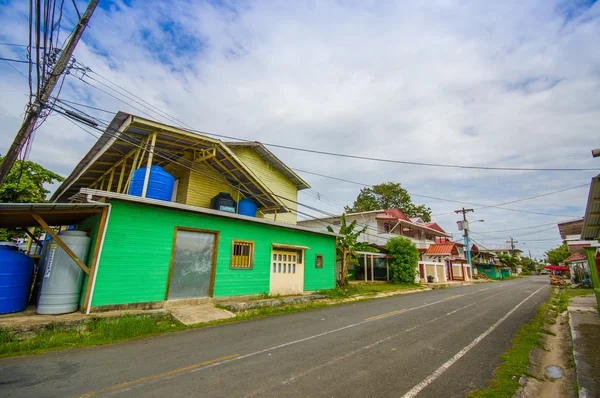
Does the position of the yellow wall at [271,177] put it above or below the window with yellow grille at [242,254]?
above

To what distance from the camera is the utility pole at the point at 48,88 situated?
7590mm

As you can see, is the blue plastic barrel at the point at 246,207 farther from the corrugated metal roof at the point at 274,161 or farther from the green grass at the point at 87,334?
the green grass at the point at 87,334

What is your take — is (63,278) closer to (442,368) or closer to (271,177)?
(442,368)

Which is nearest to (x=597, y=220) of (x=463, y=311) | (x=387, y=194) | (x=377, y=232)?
(x=463, y=311)

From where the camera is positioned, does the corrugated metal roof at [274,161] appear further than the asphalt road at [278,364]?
Yes

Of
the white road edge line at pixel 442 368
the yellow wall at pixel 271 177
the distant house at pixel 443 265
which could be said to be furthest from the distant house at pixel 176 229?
the distant house at pixel 443 265

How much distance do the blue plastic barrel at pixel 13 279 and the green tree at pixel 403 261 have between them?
25533 mm

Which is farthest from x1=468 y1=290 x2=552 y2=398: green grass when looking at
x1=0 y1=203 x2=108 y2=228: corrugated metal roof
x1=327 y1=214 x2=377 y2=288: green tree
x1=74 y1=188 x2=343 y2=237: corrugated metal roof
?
x1=327 y1=214 x2=377 y2=288: green tree

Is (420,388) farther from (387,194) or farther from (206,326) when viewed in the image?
(387,194)

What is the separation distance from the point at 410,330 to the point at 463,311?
5.20m

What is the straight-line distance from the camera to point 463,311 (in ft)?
38.6

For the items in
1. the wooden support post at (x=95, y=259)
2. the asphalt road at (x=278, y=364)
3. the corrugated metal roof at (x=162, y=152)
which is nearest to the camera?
the asphalt road at (x=278, y=364)

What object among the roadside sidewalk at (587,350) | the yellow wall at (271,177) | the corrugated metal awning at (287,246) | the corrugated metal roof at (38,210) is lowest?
the roadside sidewalk at (587,350)

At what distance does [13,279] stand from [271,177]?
15161 millimetres
